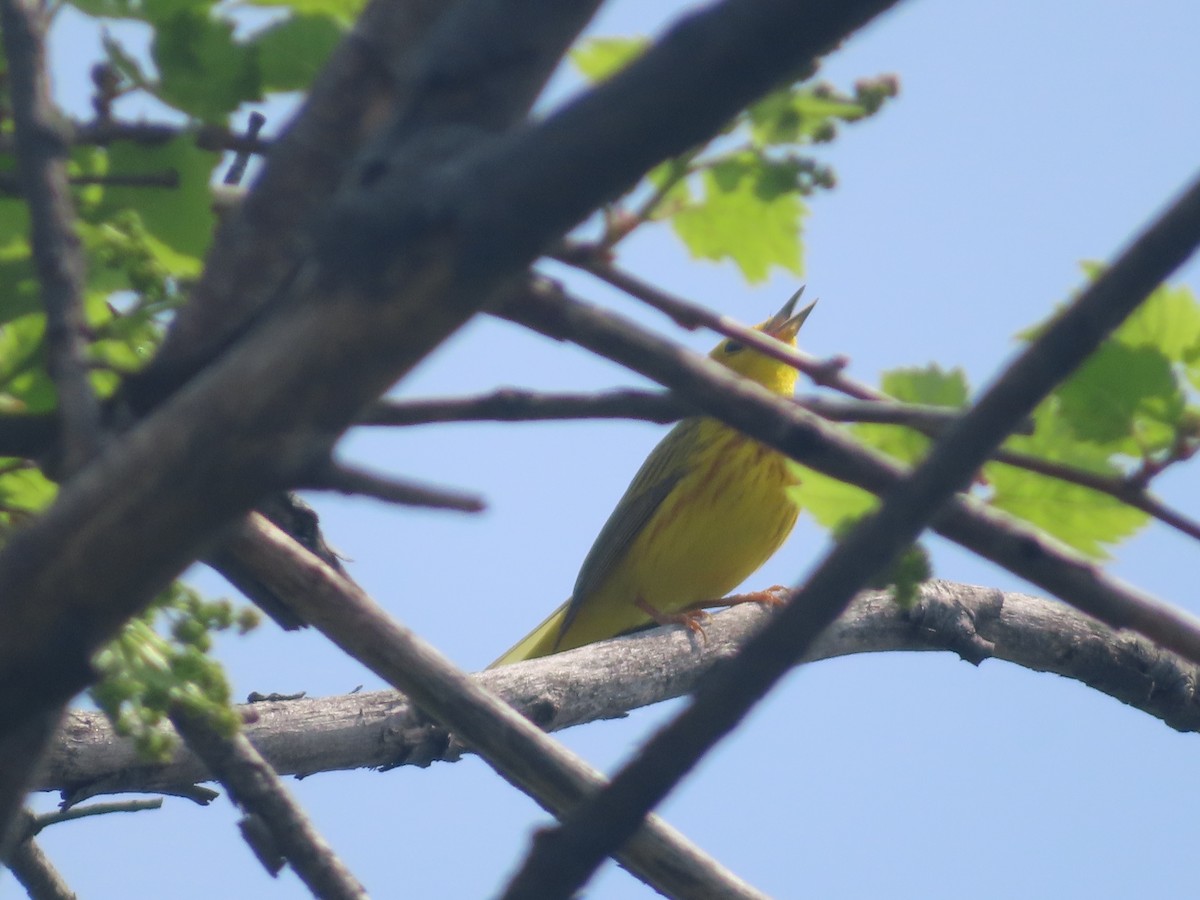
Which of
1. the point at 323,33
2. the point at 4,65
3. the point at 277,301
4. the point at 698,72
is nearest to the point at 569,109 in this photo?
the point at 698,72

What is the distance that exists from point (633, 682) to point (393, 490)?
9.02 feet

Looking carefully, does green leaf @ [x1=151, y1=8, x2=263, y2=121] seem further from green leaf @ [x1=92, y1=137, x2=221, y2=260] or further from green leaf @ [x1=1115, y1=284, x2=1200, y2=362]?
green leaf @ [x1=1115, y1=284, x2=1200, y2=362]

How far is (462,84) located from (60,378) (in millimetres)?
551

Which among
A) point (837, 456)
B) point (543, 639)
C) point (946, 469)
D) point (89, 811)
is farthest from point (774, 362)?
point (946, 469)

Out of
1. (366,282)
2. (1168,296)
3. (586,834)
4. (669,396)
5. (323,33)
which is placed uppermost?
(1168,296)

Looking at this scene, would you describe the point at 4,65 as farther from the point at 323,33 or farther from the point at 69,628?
the point at 69,628

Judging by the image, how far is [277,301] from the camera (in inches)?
51.4

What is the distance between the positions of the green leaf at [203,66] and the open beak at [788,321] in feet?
21.3

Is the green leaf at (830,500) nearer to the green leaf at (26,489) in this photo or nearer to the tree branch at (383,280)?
the tree branch at (383,280)

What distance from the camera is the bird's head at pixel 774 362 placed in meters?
8.17

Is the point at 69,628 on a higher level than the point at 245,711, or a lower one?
lower

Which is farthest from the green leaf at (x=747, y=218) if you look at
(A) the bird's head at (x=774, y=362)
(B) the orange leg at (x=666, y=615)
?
(A) the bird's head at (x=774, y=362)

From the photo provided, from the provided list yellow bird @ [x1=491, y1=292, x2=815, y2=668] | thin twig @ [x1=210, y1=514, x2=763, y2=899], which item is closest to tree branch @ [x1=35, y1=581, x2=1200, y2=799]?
thin twig @ [x1=210, y1=514, x2=763, y2=899]

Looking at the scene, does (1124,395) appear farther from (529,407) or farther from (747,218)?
(529,407)
